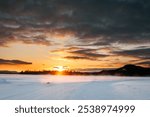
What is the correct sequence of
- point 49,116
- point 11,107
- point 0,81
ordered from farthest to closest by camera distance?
point 0,81 < point 11,107 < point 49,116

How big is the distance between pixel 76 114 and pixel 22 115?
185 cm

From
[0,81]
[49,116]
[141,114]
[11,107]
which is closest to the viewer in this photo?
[49,116]

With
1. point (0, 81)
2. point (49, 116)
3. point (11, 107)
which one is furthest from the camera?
point (0, 81)

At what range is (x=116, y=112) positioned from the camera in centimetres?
941

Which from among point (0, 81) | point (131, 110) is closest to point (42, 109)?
point (131, 110)

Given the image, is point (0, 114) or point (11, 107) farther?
point (11, 107)

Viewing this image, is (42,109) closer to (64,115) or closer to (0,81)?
(64,115)

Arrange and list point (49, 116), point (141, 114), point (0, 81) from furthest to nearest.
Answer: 1. point (0, 81)
2. point (141, 114)
3. point (49, 116)

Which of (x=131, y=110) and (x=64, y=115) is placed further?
(x=131, y=110)

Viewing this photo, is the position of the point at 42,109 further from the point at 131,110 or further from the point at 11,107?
the point at 131,110

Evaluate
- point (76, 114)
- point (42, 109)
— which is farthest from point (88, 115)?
point (42, 109)

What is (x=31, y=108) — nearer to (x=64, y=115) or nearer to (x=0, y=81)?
(x=64, y=115)

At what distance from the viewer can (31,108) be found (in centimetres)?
959

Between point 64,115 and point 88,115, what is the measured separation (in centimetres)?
82
